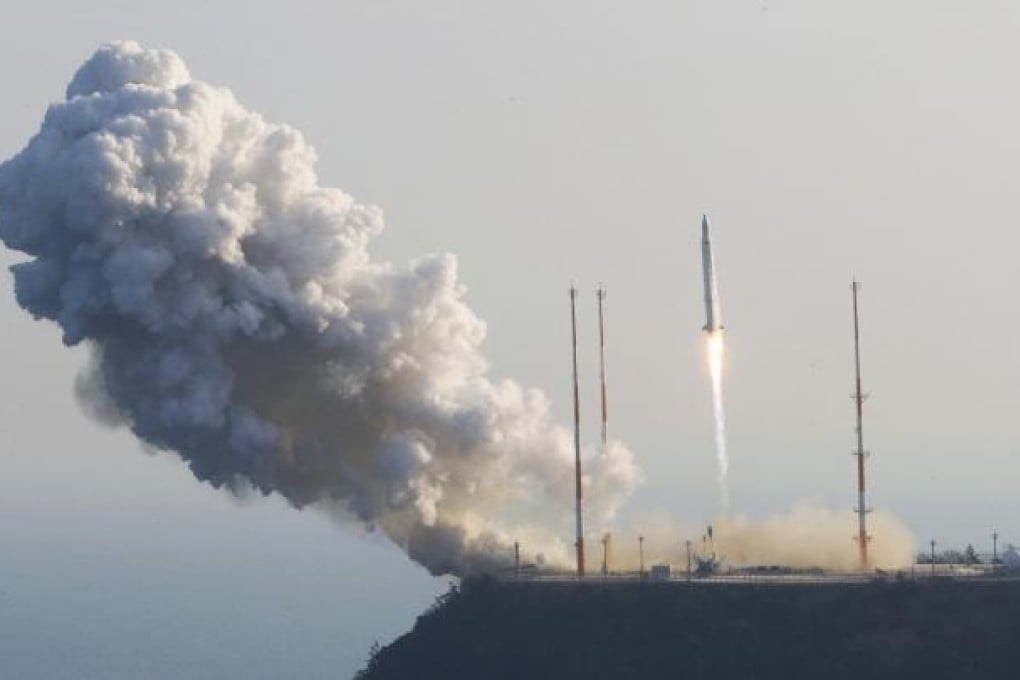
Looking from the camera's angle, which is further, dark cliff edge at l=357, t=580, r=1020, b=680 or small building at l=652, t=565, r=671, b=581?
small building at l=652, t=565, r=671, b=581

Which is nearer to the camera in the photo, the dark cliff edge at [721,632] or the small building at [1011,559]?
the dark cliff edge at [721,632]

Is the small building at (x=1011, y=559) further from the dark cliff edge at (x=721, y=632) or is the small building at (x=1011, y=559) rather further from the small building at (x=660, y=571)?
the small building at (x=660, y=571)

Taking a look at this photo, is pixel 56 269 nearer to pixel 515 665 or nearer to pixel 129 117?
pixel 129 117

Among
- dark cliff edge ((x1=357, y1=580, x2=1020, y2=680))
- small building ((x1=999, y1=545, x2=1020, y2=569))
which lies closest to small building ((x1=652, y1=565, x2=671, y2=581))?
dark cliff edge ((x1=357, y1=580, x2=1020, y2=680))

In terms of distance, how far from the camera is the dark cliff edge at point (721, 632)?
6334 inches

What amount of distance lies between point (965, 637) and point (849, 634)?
566 cm

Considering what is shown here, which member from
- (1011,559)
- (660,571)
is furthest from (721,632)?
(1011,559)

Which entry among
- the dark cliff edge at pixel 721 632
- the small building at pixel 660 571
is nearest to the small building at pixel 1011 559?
the dark cliff edge at pixel 721 632

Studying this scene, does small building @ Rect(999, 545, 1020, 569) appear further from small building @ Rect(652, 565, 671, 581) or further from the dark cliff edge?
small building @ Rect(652, 565, 671, 581)

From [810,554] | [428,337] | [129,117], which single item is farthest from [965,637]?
[129,117]

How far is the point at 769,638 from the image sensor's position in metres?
163

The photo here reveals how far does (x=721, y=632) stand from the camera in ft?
539

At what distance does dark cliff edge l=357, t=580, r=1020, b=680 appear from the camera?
16088cm

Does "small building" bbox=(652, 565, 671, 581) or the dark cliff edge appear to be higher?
"small building" bbox=(652, 565, 671, 581)
